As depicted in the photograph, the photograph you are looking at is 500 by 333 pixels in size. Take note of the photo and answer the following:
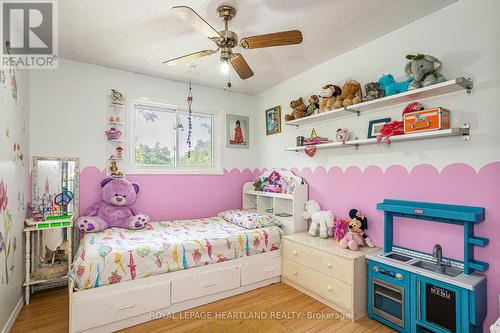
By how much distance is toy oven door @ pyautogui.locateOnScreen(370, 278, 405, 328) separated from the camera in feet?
6.87

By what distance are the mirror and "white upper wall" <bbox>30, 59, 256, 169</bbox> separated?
100 mm

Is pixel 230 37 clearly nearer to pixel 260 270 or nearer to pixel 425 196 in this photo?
pixel 425 196

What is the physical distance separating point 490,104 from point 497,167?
445mm

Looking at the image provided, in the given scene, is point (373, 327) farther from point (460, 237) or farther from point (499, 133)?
point (499, 133)

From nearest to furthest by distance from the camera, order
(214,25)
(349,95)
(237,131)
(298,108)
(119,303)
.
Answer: (119,303) < (214,25) < (349,95) < (298,108) < (237,131)

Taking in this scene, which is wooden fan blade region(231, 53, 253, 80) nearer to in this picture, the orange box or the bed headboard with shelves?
the orange box

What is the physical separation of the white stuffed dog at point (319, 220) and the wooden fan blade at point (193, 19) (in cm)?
211

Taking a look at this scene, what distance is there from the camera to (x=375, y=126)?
8.32 ft

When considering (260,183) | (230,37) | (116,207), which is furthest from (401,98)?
(116,207)

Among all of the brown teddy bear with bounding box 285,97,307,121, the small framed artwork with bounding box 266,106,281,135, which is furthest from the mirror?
the brown teddy bear with bounding box 285,97,307,121

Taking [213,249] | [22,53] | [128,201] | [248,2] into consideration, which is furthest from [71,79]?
[213,249]

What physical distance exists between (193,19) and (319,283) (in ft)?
8.19

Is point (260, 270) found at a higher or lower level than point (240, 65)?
lower

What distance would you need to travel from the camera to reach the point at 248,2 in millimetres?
1966
